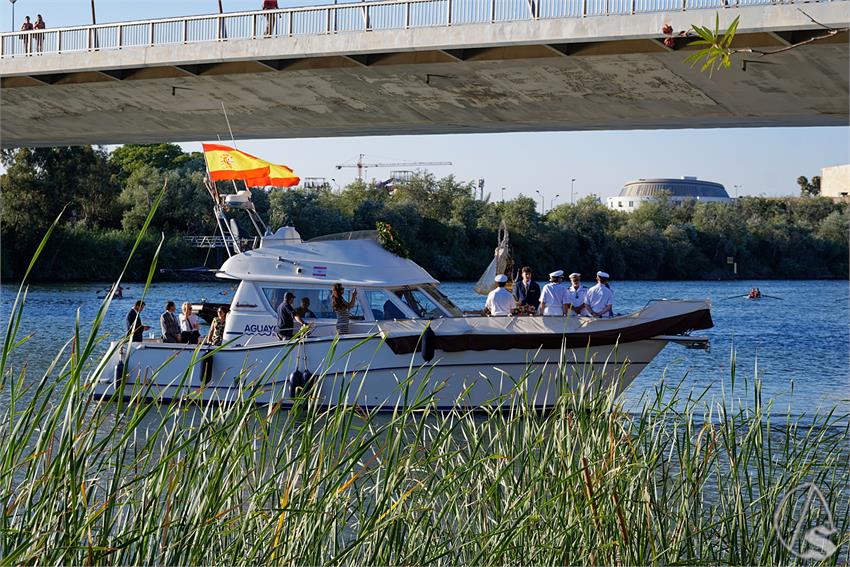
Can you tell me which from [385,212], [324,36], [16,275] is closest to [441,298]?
[324,36]

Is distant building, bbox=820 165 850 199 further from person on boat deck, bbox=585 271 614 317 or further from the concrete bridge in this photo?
person on boat deck, bbox=585 271 614 317

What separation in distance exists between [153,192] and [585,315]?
4645 centimetres

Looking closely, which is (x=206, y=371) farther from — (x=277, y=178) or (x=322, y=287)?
(x=277, y=178)

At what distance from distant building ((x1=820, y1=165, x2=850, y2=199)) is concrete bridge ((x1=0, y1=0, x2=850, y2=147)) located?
11868 cm

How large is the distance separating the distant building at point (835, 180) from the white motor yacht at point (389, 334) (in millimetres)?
125972

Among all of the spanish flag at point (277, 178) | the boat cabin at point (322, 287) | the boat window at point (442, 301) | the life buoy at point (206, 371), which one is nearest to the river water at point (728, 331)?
the life buoy at point (206, 371)

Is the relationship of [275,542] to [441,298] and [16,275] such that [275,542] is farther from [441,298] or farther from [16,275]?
[16,275]

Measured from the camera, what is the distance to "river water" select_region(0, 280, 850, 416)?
20016 millimetres

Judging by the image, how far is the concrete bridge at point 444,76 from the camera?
17391 millimetres

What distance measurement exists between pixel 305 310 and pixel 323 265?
654mm

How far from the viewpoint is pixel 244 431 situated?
5.32 meters

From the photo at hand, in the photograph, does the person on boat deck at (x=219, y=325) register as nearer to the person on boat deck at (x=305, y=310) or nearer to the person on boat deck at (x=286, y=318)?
the person on boat deck at (x=286, y=318)

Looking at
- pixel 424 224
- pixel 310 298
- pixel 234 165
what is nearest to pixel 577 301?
pixel 310 298

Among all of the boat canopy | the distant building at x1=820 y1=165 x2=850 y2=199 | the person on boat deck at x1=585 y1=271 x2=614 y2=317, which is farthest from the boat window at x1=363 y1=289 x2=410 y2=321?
the distant building at x1=820 y1=165 x2=850 y2=199
